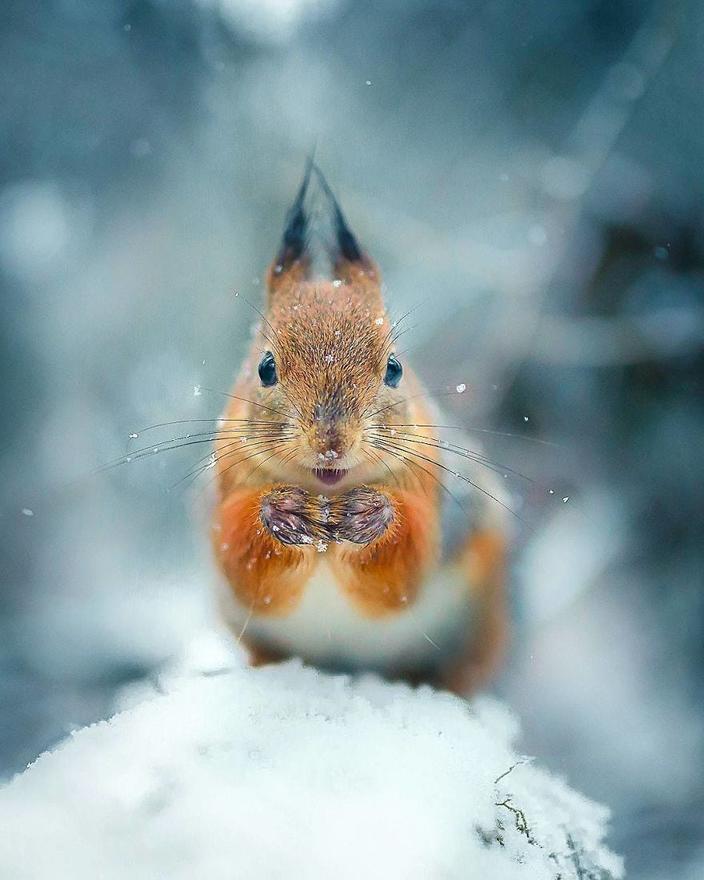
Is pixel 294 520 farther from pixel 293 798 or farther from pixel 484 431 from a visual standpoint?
pixel 484 431

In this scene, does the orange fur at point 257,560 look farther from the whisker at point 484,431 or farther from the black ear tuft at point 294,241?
the black ear tuft at point 294,241

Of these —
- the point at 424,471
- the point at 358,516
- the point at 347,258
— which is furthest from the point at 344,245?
the point at 358,516

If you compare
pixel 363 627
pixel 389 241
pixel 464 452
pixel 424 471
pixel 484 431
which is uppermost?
pixel 389 241

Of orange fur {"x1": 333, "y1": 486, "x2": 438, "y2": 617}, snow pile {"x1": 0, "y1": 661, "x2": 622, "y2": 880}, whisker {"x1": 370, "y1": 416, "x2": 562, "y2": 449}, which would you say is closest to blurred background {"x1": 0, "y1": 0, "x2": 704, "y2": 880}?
whisker {"x1": 370, "y1": 416, "x2": 562, "y2": 449}

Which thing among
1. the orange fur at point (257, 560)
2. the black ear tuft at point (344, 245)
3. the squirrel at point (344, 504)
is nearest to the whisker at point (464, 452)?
the squirrel at point (344, 504)

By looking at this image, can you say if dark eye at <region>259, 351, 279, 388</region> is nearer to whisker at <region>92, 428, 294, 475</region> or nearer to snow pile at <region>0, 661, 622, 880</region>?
whisker at <region>92, 428, 294, 475</region>

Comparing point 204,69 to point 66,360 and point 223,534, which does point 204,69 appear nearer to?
point 66,360

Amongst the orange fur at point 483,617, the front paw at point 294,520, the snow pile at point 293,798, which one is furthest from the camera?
the orange fur at point 483,617
